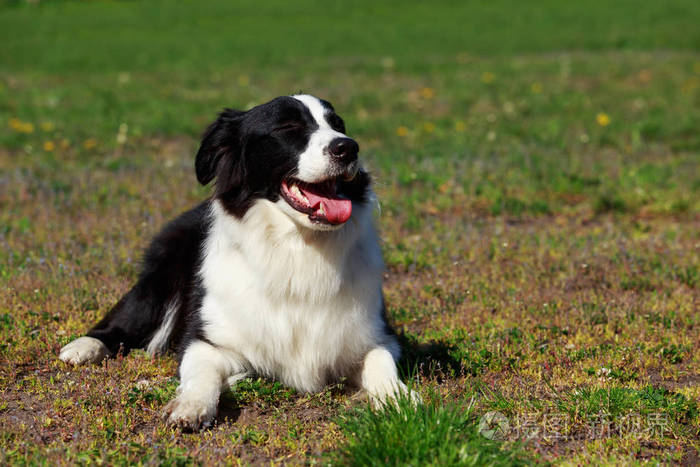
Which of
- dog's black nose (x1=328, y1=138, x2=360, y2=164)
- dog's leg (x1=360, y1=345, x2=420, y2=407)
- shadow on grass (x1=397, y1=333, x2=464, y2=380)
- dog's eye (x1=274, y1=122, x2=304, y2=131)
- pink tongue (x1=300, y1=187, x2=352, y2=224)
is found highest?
dog's eye (x1=274, y1=122, x2=304, y2=131)

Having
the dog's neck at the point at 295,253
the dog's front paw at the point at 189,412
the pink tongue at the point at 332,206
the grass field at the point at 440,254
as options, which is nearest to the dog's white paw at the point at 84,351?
the grass field at the point at 440,254

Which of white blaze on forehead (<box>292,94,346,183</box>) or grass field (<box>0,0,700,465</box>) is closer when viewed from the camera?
grass field (<box>0,0,700,465</box>)

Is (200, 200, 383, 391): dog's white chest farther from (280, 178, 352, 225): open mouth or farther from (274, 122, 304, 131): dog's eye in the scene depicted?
(274, 122, 304, 131): dog's eye

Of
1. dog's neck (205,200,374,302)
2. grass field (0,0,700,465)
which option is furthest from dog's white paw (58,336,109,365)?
dog's neck (205,200,374,302)

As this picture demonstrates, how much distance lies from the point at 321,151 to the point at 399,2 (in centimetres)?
3054

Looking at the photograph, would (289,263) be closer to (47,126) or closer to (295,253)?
(295,253)

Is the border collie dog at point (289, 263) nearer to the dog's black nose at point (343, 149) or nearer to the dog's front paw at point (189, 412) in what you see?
the dog's black nose at point (343, 149)

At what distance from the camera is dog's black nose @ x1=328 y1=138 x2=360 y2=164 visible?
3.43m

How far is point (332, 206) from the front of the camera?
3527 millimetres

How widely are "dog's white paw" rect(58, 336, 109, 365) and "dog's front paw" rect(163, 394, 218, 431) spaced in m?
1.01

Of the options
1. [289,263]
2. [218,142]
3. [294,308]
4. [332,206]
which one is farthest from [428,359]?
[218,142]

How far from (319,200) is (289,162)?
250 mm

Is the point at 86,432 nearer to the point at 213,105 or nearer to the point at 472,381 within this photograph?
the point at 472,381

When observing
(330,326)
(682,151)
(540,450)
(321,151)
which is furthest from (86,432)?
(682,151)
